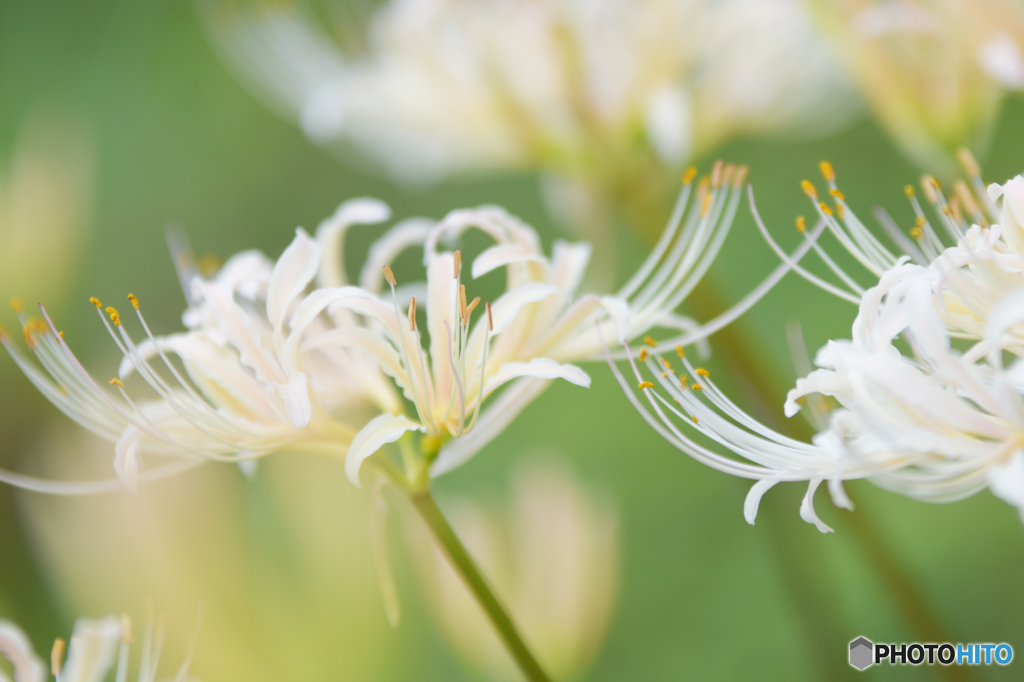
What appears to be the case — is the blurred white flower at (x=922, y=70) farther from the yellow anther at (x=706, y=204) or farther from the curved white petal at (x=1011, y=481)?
the curved white petal at (x=1011, y=481)

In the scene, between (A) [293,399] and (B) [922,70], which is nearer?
(A) [293,399]

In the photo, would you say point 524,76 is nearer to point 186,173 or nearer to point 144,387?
point 144,387

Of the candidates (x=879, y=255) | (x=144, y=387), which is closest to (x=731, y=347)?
(x=879, y=255)

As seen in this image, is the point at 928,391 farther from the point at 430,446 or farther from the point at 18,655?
the point at 18,655

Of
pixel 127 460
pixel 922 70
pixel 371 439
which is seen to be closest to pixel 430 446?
pixel 371 439

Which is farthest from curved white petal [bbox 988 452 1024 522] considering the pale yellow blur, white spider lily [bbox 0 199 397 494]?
the pale yellow blur

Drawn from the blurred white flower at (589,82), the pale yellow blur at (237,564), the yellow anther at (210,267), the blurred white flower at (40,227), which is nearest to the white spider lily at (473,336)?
the yellow anther at (210,267)

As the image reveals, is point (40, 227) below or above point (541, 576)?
above
